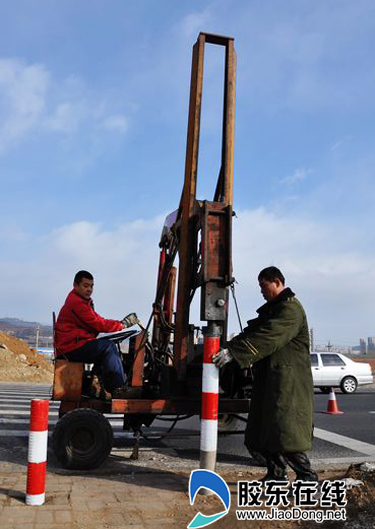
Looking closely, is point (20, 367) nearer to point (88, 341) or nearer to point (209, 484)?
point (88, 341)

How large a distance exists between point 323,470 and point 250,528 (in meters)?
2.12

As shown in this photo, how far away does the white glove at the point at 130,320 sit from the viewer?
5706 mm

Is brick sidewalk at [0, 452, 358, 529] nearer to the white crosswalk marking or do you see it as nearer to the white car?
the white crosswalk marking

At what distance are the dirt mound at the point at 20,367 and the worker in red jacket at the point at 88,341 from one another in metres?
18.3

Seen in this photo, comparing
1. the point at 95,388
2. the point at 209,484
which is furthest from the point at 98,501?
the point at 95,388

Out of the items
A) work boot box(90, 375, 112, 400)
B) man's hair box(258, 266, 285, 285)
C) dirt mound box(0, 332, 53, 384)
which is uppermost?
man's hair box(258, 266, 285, 285)

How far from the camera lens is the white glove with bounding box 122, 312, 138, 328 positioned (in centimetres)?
571

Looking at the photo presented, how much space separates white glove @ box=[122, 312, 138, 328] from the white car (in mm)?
13218

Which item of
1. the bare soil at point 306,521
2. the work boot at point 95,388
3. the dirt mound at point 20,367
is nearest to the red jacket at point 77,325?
the work boot at point 95,388

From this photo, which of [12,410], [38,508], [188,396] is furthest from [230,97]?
[12,410]

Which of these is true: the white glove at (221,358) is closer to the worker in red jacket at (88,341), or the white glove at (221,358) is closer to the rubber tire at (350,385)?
the worker in red jacket at (88,341)

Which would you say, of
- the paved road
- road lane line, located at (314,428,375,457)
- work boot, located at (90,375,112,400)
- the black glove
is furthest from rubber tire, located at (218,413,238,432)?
the black glove

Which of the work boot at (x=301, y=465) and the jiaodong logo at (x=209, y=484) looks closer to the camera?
the jiaodong logo at (x=209, y=484)

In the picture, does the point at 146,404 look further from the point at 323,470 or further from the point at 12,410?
the point at 12,410
